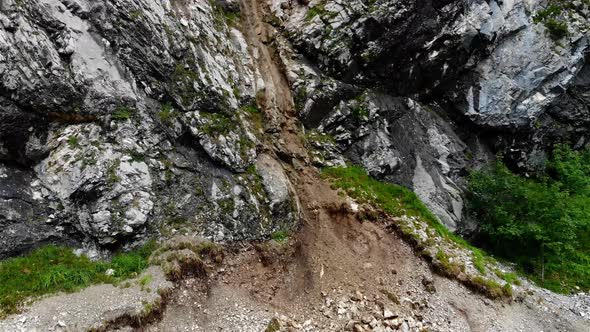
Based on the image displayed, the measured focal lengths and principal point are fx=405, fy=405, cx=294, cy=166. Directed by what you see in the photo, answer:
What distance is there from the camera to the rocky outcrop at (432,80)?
68.4 feet

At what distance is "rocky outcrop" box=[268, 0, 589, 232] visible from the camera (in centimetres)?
2084

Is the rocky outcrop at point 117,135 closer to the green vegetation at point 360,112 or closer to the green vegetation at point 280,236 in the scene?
the green vegetation at point 280,236

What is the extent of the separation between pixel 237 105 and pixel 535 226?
A: 14.8m

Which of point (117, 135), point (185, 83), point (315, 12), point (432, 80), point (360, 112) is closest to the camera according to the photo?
point (117, 135)

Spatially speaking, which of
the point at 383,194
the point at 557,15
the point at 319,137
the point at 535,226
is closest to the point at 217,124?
the point at 319,137

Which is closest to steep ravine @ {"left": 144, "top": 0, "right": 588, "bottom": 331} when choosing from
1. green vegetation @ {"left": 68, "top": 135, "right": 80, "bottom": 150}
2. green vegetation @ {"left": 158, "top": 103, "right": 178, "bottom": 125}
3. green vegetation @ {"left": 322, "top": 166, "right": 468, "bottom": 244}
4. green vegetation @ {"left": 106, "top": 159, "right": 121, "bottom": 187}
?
green vegetation @ {"left": 322, "top": 166, "right": 468, "bottom": 244}

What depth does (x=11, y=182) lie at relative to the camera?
13.0m

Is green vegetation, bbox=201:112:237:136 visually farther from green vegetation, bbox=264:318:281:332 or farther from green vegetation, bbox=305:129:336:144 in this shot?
green vegetation, bbox=264:318:281:332

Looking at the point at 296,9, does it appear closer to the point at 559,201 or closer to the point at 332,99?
the point at 332,99

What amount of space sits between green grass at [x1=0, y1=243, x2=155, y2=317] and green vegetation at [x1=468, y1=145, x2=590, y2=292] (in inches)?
642

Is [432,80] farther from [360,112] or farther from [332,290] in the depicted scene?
[332,290]

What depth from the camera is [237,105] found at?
18094mm

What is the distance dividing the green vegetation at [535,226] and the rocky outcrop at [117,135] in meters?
10.9

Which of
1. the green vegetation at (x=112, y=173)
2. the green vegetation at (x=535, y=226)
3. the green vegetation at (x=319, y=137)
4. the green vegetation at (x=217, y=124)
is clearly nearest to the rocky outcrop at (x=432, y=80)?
the green vegetation at (x=319, y=137)
